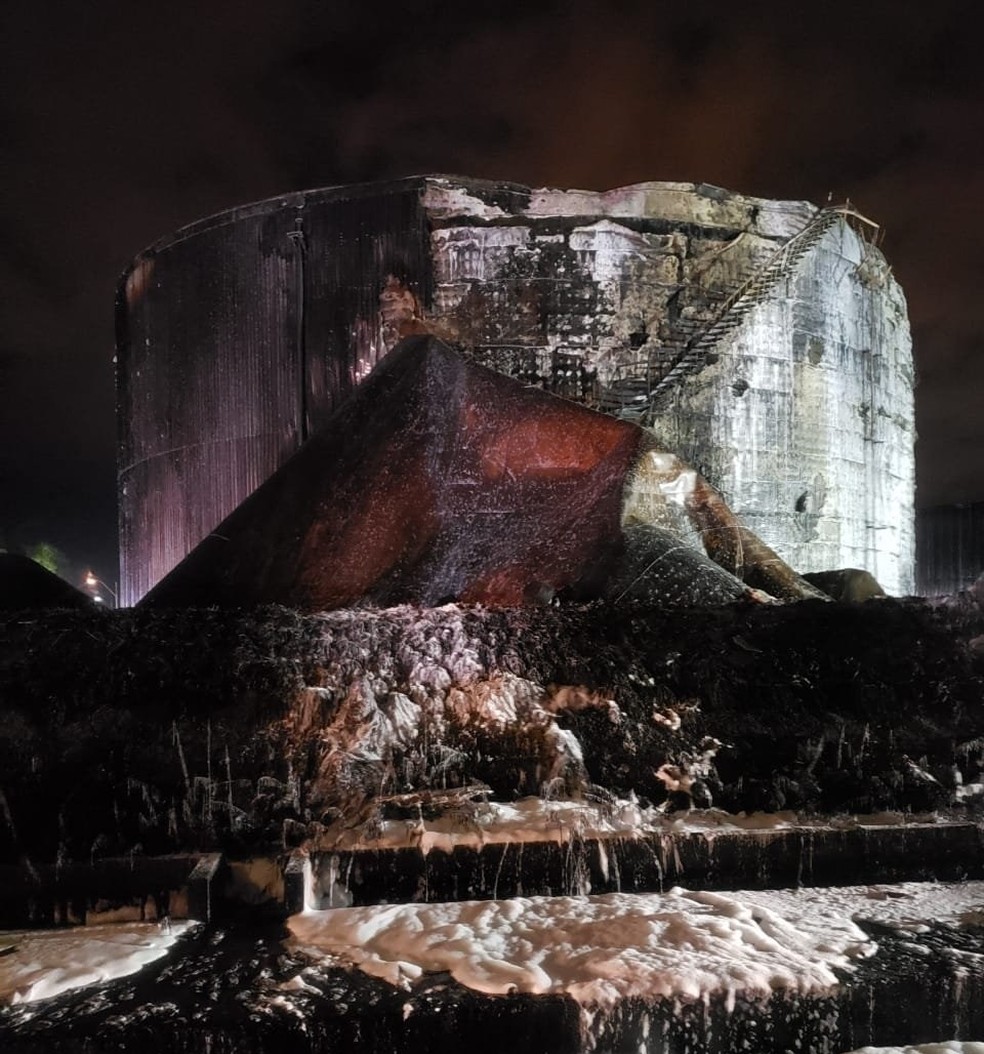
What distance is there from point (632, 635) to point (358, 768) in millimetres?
1807

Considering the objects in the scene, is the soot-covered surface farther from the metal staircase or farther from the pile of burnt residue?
the metal staircase

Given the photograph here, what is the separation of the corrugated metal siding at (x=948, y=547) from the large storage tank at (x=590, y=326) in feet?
32.0

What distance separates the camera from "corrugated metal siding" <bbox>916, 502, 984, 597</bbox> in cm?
2375

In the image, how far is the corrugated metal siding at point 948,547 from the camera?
23750 mm

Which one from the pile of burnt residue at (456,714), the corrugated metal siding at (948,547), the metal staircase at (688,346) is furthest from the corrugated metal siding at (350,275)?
the corrugated metal siding at (948,547)

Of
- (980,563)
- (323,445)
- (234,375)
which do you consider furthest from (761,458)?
(980,563)

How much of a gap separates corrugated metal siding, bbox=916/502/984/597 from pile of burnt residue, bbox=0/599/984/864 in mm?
21010

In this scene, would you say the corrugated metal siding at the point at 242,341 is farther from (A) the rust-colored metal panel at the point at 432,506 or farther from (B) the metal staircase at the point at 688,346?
(A) the rust-colored metal panel at the point at 432,506

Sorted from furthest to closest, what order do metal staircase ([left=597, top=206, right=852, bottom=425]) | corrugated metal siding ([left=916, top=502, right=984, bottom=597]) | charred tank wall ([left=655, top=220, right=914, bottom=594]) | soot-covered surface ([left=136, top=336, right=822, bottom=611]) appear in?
1. corrugated metal siding ([left=916, top=502, right=984, bottom=597])
2. charred tank wall ([left=655, top=220, right=914, bottom=594])
3. metal staircase ([left=597, top=206, right=852, bottom=425])
4. soot-covered surface ([left=136, top=336, right=822, bottom=611])

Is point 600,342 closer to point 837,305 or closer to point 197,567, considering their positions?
point 837,305

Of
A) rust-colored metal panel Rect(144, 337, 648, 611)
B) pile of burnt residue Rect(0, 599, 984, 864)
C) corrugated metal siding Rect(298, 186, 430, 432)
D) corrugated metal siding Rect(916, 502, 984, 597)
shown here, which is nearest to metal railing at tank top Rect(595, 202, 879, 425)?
corrugated metal siding Rect(298, 186, 430, 432)

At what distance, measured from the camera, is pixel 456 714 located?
15.3 feet

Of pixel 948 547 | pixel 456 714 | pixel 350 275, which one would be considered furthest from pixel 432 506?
pixel 948 547

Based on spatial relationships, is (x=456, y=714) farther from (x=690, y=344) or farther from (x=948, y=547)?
(x=948, y=547)
